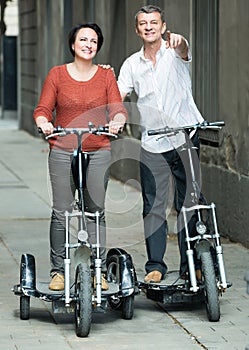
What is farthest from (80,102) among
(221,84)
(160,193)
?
(221,84)

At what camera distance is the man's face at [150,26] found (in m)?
7.26

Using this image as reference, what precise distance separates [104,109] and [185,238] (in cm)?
100

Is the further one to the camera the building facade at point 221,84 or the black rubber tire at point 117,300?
the building facade at point 221,84

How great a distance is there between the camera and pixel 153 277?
24.5 ft

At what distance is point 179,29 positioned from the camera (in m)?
11.8

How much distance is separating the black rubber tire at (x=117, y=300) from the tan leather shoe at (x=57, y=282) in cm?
33

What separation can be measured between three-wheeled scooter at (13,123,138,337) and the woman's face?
0.51 metres

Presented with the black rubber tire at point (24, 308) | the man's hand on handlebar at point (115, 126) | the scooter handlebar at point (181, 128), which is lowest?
the black rubber tire at point (24, 308)

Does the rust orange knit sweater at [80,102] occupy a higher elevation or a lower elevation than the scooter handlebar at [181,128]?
higher

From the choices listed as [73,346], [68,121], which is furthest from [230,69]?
[73,346]

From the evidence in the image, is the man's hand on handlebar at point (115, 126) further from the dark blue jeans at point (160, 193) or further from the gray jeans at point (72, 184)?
the dark blue jeans at point (160, 193)

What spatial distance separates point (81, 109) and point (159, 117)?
26.6 inches

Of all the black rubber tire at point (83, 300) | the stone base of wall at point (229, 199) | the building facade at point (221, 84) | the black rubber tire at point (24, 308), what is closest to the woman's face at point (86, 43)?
the black rubber tire at point (83, 300)

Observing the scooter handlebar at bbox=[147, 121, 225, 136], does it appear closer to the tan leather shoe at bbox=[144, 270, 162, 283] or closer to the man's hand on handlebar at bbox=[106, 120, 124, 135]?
the man's hand on handlebar at bbox=[106, 120, 124, 135]
